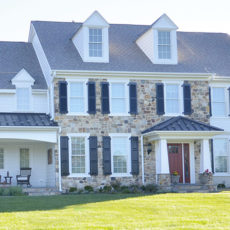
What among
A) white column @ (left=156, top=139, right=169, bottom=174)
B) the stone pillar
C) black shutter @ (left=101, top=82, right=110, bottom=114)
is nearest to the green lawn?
the stone pillar

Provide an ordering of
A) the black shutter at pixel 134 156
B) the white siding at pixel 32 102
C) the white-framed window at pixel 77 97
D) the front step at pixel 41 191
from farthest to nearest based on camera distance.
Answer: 1. the white siding at pixel 32 102
2. the black shutter at pixel 134 156
3. the white-framed window at pixel 77 97
4. the front step at pixel 41 191

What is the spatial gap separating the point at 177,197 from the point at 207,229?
7746 mm

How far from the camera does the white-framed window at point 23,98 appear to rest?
27.4 meters

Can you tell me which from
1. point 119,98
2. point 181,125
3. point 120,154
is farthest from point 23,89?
point 181,125

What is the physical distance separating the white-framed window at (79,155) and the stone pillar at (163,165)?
11.0ft

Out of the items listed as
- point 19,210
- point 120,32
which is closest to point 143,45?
point 120,32

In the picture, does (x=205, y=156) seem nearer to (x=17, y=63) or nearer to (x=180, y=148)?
(x=180, y=148)

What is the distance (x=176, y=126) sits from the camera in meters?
26.4

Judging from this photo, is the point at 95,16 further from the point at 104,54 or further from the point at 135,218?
the point at 135,218

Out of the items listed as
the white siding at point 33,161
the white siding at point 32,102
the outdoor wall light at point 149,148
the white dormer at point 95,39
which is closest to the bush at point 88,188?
the white siding at point 33,161

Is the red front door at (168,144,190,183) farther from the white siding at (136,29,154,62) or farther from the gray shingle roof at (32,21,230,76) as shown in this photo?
the white siding at (136,29,154,62)

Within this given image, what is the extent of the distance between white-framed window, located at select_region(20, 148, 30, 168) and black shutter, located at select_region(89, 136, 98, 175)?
3665mm

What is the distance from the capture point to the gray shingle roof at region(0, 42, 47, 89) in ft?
91.4

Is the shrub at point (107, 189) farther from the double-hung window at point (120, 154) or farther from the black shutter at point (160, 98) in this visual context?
the black shutter at point (160, 98)
